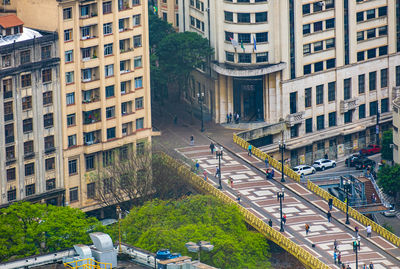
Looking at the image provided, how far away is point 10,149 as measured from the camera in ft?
644

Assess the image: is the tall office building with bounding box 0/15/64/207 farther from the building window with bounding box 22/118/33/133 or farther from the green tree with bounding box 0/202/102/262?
the green tree with bounding box 0/202/102/262

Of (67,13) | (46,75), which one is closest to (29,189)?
(46,75)

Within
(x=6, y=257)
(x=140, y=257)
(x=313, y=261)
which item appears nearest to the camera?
(x=140, y=257)

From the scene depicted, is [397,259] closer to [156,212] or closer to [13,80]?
[156,212]

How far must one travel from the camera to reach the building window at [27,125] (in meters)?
197

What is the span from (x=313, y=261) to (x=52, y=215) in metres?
30.4

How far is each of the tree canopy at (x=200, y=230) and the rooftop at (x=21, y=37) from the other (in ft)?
83.8

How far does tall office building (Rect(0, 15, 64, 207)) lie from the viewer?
19388cm

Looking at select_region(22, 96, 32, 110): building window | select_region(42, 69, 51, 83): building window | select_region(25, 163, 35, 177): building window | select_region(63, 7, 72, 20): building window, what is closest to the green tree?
select_region(25, 163, 35, 177): building window

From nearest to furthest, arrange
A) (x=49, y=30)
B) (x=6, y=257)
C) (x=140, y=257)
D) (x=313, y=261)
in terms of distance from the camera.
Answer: (x=140, y=257), (x=6, y=257), (x=313, y=261), (x=49, y=30)

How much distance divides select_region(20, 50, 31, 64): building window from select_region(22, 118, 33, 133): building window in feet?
24.2

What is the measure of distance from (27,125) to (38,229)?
2219cm

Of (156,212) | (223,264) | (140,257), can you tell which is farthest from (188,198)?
(140,257)

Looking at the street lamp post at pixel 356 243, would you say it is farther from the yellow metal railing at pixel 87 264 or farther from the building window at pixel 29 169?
the yellow metal railing at pixel 87 264
